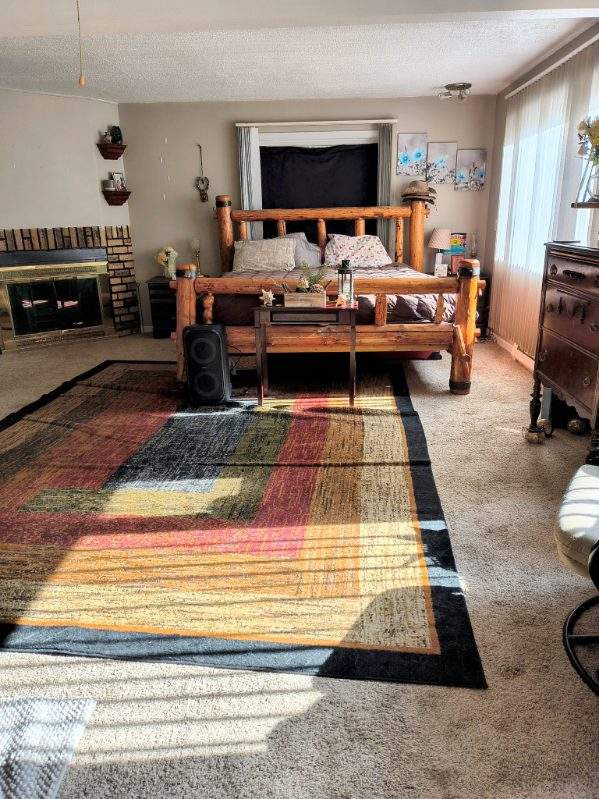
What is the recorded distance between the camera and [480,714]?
1.50m

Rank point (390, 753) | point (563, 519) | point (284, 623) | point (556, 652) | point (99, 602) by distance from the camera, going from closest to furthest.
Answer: point (390, 753)
point (563, 519)
point (556, 652)
point (284, 623)
point (99, 602)

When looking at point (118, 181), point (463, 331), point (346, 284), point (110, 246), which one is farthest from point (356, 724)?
point (118, 181)

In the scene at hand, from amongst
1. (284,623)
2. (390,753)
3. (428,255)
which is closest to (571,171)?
(428,255)

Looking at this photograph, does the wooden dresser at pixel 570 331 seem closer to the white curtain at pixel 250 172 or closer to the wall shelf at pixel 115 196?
the white curtain at pixel 250 172

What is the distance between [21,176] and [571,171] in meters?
4.86

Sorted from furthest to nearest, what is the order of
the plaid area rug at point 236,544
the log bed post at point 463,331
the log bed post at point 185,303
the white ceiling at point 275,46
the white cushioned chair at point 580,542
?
the log bed post at point 185,303 < the log bed post at point 463,331 < the white ceiling at point 275,46 < the plaid area rug at point 236,544 < the white cushioned chair at point 580,542

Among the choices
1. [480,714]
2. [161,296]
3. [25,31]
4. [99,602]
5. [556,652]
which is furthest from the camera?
[161,296]

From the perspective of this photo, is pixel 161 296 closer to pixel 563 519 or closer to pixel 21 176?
pixel 21 176

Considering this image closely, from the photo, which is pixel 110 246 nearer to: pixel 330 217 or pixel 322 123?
pixel 330 217

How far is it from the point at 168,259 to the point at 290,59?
247 centimetres

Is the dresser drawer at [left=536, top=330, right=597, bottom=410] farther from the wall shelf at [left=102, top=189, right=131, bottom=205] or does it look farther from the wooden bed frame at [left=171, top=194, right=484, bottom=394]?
the wall shelf at [left=102, top=189, right=131, bottom=205]

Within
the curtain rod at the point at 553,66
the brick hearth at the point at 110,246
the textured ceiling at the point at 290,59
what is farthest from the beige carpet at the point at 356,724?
the brick hearth at the point at 110,246

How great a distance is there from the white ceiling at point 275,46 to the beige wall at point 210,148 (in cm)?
18

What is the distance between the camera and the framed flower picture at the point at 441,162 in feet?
19.4
